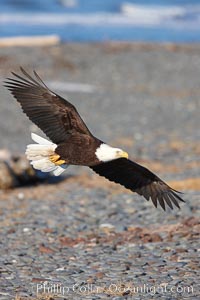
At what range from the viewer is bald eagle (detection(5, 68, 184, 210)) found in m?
6.82

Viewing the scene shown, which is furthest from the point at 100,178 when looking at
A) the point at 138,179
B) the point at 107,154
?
the point at 107,154

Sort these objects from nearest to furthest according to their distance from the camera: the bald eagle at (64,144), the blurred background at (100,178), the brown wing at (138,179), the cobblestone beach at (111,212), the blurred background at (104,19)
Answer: the cobblestone beach at (111,212)
the blurred background at (100,178)
the bald eagle at (64,144)
the brown wing at (138,179)
the blurred background at (104,19)

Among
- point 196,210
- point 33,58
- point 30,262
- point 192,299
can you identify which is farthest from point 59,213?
point 33,58

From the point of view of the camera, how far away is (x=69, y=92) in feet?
59.1

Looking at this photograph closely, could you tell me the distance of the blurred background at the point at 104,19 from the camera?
28594mm

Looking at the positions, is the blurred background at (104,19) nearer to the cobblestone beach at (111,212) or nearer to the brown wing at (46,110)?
the cobblestone beach at (111,212)

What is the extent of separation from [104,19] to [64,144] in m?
27.3

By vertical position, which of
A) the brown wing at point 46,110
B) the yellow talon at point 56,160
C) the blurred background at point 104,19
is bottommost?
the yellow talon at point 56,160

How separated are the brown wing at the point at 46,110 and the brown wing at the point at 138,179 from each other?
396 mm

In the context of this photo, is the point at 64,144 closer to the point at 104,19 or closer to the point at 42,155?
the point at 42,155

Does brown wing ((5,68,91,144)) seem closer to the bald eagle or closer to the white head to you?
the bald eagle

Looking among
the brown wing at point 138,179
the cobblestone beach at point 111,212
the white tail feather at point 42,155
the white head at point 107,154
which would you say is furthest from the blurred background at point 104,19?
the white head at point 107,154

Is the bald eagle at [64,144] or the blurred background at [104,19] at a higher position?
the blurred background at [104,19]

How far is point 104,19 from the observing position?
111 feet
